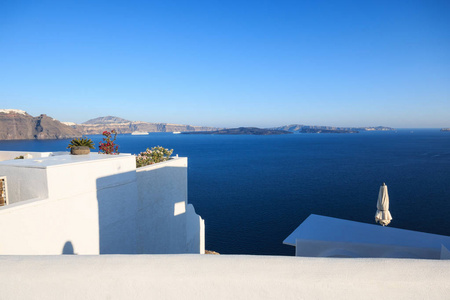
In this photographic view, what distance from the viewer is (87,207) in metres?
5.37

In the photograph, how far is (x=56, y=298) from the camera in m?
1.63

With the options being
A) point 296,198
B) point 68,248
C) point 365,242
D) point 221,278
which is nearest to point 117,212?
point 68,248

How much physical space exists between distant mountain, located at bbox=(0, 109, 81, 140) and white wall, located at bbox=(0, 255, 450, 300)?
150 m

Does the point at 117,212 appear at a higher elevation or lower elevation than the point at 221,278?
lower

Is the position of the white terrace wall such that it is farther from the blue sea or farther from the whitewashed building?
the blue sea

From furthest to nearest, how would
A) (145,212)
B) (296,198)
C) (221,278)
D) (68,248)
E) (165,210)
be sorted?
1. (296,198)
2. (165,210)
3. (145,212)
4. (68,248)
5. (221,278)

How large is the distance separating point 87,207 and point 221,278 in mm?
4748

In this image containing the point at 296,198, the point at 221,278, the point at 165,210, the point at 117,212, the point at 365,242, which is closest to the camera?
the point at 221,278

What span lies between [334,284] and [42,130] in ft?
531

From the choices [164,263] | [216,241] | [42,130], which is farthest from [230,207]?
[42,130]

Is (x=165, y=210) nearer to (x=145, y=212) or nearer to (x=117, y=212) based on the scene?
(x=145, y=212)

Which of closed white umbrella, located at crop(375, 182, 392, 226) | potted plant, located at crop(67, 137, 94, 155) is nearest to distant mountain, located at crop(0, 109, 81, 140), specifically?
potted plant, located at crop(67, 137, 94, 155)

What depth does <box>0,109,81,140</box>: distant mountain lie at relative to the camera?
397 ft

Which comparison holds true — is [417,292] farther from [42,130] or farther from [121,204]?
[42,130]
